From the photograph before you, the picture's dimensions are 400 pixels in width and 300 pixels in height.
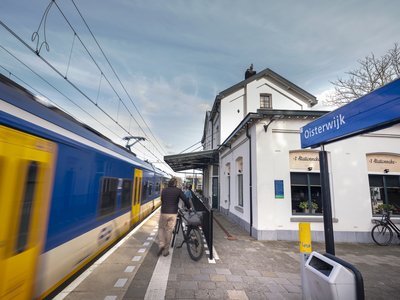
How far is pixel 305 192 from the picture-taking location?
7164 mm

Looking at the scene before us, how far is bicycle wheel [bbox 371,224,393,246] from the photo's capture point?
664 cm

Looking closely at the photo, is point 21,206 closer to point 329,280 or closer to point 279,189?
point 329,280

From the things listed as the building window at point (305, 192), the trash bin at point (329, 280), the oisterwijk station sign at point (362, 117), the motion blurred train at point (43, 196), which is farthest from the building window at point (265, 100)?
the trash bin at point (329, 280)

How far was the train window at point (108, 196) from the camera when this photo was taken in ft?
15.1

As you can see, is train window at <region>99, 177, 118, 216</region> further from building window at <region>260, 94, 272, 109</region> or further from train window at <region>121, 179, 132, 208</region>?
building window at <region>260, 94, 272, 109</region>

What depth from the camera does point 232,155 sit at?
418 inches

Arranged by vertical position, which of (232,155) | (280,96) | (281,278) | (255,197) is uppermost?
(280,96)

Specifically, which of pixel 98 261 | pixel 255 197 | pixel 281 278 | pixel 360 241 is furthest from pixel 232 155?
pixel 98 261

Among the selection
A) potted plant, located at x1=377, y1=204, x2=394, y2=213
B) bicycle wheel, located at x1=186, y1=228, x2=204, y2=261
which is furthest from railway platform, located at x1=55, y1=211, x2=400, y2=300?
potted plant, located at x1=377, y1=204, x2=394, y2=213

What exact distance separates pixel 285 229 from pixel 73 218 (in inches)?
246

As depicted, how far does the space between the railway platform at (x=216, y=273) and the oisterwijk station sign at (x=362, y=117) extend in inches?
110

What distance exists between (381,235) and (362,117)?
653 cm

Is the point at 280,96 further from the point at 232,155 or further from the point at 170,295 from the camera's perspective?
the point at 170,295

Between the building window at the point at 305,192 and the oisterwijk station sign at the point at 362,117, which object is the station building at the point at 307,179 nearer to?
A: the building window at the point at 305,192
